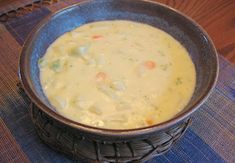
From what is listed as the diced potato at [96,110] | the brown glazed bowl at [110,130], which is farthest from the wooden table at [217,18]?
the diced potato at [96,110]

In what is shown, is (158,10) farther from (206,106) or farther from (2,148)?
(2,148)

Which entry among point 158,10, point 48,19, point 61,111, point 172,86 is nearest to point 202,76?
point 172,86

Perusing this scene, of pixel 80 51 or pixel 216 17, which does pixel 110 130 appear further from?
pixel 216 17

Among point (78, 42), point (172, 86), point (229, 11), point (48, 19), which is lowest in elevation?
point (229, 11)

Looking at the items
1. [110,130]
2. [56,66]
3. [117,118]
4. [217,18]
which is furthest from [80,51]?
[217,18]

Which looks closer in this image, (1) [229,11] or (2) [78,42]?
(2) [78,42]

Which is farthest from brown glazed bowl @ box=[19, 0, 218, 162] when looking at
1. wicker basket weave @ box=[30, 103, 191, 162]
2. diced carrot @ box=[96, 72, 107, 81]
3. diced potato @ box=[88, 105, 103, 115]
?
diced carrot @ box=[96, 72, 107, 81]
